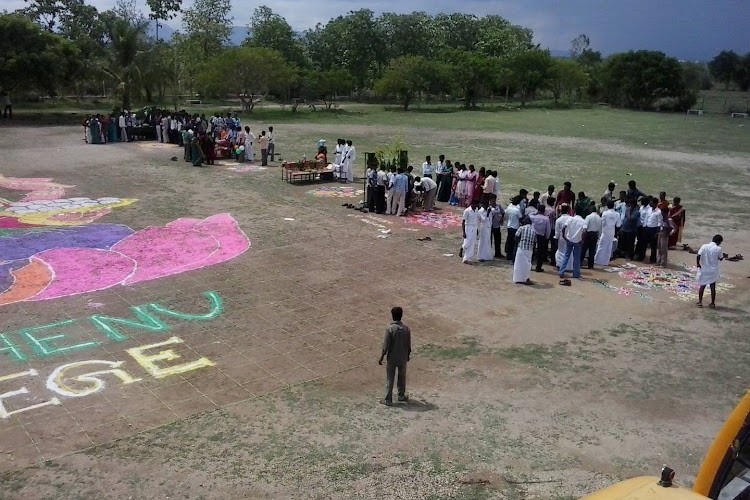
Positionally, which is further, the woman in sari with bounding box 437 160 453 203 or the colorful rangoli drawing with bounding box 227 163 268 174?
the colorful rangoli drawing with bounding box 227 163 268 174

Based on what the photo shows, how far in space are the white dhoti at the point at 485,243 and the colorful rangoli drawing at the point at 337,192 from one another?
682 centimetres

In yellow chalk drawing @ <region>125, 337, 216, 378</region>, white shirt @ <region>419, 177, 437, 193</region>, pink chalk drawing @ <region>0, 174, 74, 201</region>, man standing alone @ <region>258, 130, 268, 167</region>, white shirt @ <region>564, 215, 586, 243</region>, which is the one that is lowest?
yellow chalk drawing @ <region>125, 337, 216, 378</region>

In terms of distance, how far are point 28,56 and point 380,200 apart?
24.5 metres

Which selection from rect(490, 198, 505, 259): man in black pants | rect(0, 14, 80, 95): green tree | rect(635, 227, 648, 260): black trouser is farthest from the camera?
rect(0, 14, 80, 95): green tree

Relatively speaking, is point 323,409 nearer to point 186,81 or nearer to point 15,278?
point 15,278

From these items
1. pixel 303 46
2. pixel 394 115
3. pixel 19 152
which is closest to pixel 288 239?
pixel 19 152

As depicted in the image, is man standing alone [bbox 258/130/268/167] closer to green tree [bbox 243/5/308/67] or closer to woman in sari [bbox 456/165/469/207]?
woman in sari [bbox 456/165/469/207]

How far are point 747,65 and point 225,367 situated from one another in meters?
88.9

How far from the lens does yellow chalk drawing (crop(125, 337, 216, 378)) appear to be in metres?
8.84

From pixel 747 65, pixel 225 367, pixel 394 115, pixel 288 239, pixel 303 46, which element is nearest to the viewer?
pixel 225 367

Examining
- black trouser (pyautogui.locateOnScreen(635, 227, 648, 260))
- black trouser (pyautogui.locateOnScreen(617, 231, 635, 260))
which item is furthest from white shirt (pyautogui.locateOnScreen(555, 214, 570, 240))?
black trouser (pyautogui.locateOnScreen(635, 227, 648, 260))

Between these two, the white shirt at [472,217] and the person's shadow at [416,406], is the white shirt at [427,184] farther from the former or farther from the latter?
the person's shadow at [416,406]

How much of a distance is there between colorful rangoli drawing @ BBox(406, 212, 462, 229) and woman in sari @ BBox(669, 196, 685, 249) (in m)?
5.05

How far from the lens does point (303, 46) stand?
6606 cm
